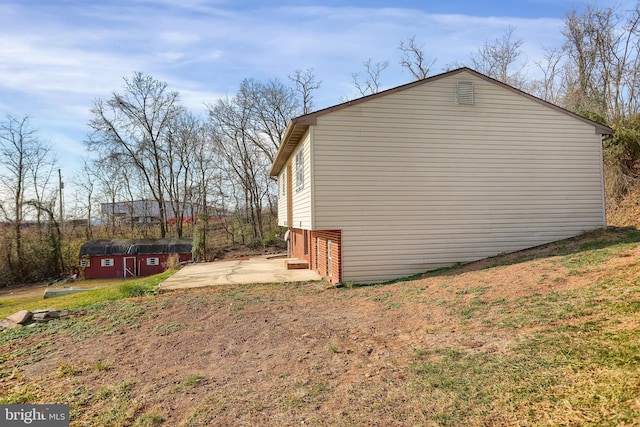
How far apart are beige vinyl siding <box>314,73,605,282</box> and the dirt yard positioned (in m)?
1.67

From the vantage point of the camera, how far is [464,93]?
10398 millimetres

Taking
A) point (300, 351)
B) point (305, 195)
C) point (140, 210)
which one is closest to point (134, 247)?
point (140, 210)

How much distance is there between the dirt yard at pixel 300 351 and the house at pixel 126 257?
1624 centimetres

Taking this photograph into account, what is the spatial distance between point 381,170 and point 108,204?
97.7 ft

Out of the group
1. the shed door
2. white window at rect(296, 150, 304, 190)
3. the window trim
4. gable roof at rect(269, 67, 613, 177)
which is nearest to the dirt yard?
white window at rect(296, 150, 304, 190)

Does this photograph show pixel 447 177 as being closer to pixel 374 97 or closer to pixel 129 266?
pixel 374 97

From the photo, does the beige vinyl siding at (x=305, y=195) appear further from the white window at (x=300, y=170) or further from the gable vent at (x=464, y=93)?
Result: the gable vent at (x=464, y=93)

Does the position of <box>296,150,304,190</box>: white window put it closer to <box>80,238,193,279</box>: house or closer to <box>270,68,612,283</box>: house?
<box>270,68,612,283</box>: house

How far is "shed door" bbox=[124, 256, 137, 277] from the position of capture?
938 inches

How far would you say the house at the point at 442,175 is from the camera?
9.84 m

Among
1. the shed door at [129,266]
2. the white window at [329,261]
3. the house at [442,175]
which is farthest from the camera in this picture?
the shed door at [129,266]

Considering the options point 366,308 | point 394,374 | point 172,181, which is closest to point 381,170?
point 366,308

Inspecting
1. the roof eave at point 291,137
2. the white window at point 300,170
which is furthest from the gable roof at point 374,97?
the white window at point 300,170

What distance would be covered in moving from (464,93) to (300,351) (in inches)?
339
